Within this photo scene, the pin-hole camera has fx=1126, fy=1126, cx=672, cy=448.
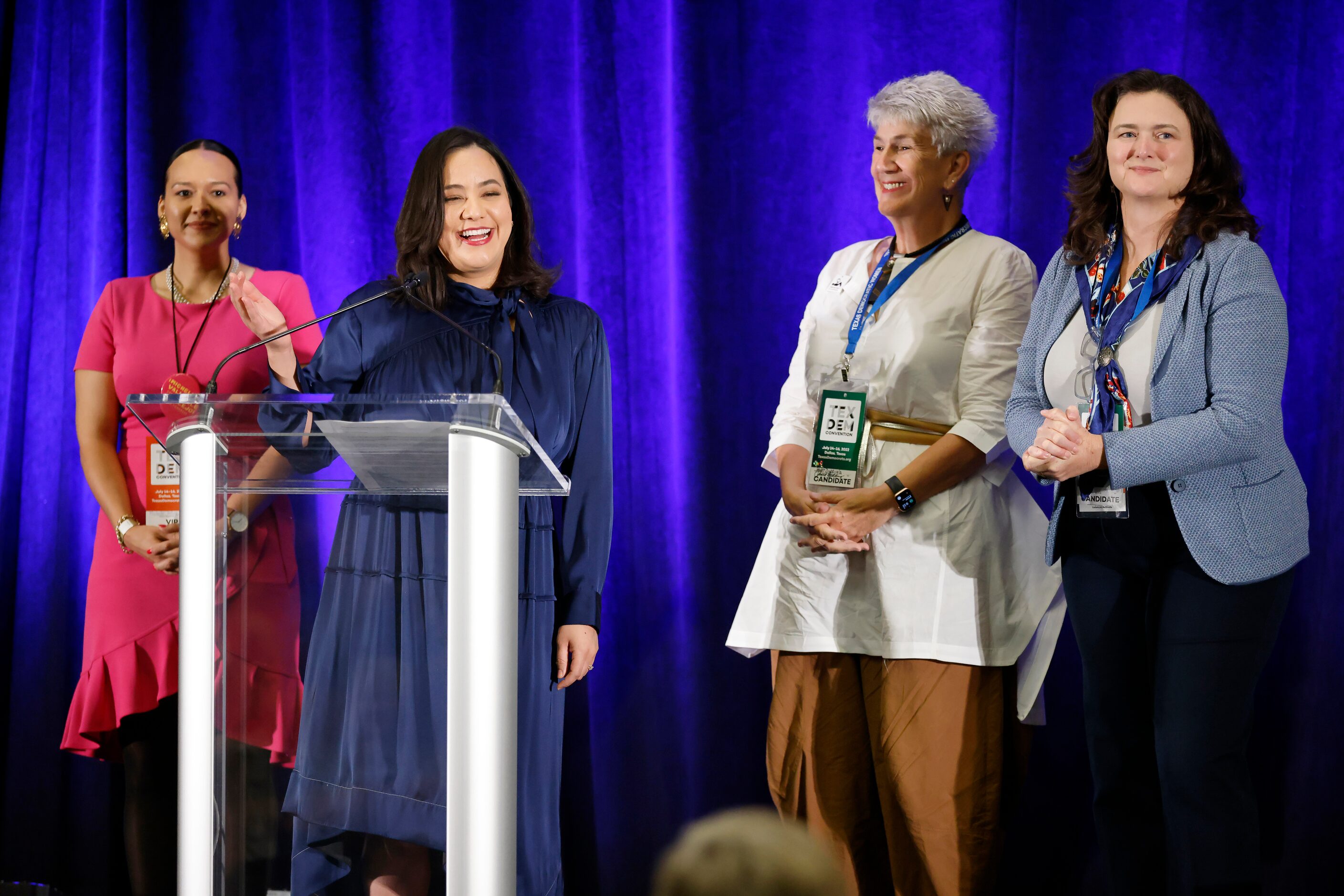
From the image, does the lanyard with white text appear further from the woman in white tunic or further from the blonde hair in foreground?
the blonde hair in foreground

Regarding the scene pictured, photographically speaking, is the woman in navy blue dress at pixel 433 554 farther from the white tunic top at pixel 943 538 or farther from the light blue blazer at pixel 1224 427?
the light blue blazer at pixel 1224 427

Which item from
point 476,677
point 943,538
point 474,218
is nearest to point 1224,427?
point 943,538

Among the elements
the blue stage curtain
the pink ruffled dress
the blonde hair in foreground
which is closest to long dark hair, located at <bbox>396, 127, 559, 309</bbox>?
the pink ruffled dress

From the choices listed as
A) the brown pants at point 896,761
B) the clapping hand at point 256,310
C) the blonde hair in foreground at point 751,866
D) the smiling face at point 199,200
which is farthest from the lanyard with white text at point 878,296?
the blonde hair in foreground at point 751,866

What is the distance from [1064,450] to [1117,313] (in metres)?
0.28

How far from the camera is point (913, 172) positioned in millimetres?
2291

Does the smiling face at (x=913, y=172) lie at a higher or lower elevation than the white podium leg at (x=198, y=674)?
higher

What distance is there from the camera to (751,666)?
9.56 ft

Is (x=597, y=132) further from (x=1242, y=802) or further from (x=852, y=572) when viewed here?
(x=1242, y=802)

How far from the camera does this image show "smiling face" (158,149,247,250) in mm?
2635

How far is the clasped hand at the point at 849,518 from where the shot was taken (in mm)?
2133

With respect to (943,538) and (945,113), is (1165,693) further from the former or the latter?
(945,113)

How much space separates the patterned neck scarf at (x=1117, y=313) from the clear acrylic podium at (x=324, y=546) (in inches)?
42.7

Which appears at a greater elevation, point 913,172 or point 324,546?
point 913,172
